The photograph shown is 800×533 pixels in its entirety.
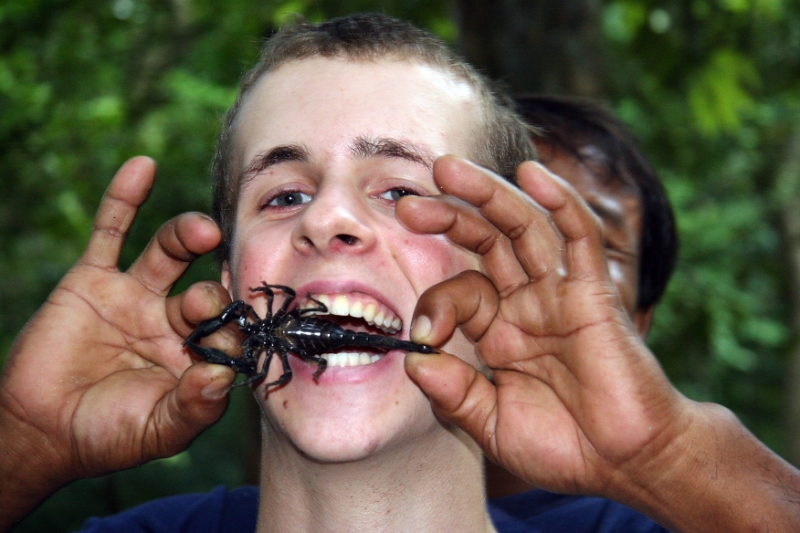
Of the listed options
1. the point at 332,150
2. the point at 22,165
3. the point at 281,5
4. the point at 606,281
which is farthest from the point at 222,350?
the point at 281,5

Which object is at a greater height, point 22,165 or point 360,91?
point 360,91

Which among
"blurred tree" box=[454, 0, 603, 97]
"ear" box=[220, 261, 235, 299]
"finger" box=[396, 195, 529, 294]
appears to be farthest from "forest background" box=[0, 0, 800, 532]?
"finger" box=[396, 195, 529, 294]

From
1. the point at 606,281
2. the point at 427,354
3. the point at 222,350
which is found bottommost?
the point at 222,350

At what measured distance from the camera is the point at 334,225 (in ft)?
8.45

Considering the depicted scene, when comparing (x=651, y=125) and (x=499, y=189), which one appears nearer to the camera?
(x=499, y=189)

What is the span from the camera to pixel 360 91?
2820mm

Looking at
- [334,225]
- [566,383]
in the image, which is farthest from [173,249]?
[566,383]

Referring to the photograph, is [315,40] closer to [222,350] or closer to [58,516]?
[222,350]

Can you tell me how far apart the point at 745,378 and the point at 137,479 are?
31.9 feet

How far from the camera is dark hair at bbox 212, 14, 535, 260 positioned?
3008mm

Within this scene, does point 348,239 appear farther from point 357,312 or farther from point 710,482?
point 710,482

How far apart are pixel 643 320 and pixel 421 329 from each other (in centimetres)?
263

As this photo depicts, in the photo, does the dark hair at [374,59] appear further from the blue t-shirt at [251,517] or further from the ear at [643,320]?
Result: the ear at [643,320]

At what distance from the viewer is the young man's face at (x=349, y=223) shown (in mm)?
2600
